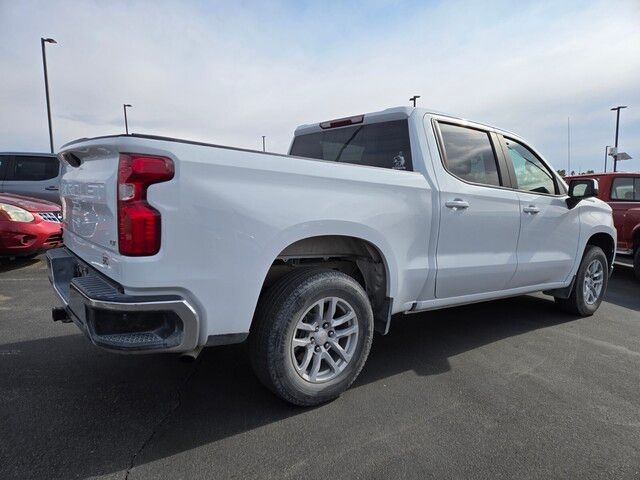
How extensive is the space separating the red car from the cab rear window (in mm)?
4220

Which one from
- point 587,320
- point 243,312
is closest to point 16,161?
point 243,312

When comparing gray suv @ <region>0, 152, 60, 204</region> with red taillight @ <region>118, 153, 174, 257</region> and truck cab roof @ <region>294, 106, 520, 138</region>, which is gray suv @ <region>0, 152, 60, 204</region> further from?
red taillight @ <region>118, 153, 174, 257</region>

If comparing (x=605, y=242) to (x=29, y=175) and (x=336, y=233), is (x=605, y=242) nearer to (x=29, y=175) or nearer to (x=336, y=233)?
(x=336, y=233)

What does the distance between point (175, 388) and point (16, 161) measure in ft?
26.4

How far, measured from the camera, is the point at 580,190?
4.42 metres

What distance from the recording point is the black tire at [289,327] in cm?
249

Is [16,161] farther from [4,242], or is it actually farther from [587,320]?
[587,320]

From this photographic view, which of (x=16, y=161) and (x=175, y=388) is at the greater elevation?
(x=16, y=161)

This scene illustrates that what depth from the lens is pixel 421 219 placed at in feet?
10.2

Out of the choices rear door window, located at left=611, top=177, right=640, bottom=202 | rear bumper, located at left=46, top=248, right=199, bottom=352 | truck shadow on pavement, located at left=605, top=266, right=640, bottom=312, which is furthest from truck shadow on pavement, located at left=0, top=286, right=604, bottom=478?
rear door window, located at left=611, top=177, right=640, bottom=202

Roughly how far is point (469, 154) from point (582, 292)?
7.86ft

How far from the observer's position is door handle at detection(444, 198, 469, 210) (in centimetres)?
326

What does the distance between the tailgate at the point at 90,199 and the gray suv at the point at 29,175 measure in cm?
658

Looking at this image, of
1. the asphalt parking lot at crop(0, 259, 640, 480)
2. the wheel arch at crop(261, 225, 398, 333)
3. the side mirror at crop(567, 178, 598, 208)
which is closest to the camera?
the asphalt parking lot at crop(0, 259, 640, 480)
